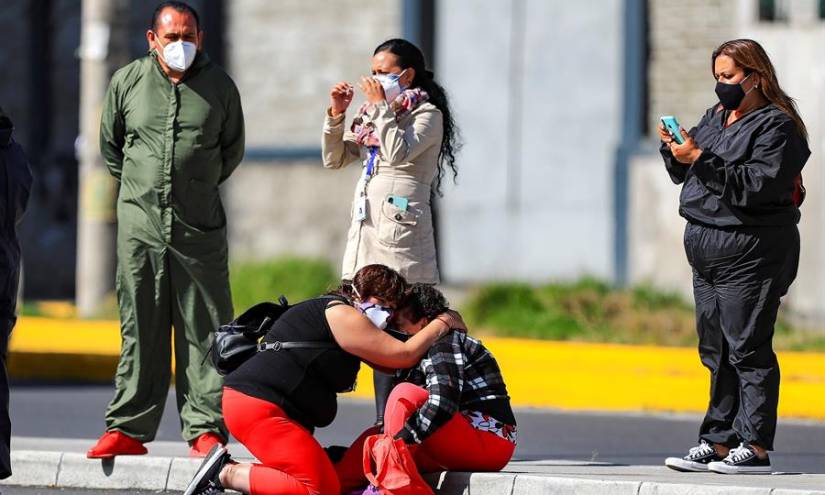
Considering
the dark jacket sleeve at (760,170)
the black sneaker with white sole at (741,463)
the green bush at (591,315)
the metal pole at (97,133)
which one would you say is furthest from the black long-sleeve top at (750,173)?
the metal pole at (97,133)

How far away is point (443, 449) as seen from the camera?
6.64 meters

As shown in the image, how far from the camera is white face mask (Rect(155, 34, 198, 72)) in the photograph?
24.0 ft

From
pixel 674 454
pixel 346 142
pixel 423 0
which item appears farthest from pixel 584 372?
pixel 423 0

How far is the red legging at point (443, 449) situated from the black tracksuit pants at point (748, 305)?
872mm

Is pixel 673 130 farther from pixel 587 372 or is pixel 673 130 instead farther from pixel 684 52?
pixel 684 52

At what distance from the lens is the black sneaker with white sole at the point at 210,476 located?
6.49 meters

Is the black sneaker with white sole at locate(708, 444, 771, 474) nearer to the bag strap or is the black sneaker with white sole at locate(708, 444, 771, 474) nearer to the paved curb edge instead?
the paved curb edge

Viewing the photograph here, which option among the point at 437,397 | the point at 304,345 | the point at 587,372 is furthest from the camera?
the point at 587,372

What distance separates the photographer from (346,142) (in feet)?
25.0

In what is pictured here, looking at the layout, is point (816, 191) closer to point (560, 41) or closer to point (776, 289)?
point (560, 41)

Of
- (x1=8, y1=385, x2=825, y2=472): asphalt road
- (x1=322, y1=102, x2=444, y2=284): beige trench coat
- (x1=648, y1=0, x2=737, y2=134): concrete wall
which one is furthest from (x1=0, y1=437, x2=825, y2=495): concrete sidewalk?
(x1=648, y1=0, x2=737, y2=134): concrete wall

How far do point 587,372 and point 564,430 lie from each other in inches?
49.5

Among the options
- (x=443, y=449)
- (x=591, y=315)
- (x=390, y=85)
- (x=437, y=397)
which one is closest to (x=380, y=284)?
(x=437, y=397)

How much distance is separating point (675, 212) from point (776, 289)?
628cm
